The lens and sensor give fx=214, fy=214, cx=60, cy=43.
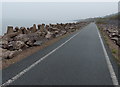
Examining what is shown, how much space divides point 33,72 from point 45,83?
146cm

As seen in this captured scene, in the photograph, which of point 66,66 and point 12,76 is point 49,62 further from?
point 12,76

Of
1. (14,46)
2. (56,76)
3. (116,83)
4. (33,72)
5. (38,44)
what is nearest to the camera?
(116,83)

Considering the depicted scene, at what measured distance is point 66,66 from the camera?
8.91m

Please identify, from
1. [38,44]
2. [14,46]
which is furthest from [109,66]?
[38,44]

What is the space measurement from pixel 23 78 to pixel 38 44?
9840 mm

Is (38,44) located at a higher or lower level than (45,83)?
lower

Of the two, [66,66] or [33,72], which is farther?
[66,66]

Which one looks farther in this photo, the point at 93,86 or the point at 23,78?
the point at 23,78

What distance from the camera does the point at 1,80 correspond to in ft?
22.7

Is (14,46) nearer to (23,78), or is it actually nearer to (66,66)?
(66,66)

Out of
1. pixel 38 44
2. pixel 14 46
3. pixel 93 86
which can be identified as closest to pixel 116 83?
pixel 93 86

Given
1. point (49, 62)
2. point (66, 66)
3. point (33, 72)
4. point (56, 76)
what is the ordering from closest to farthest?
point (56, 76) → point (33, 72) → point (66, 66) → point (49, 62)

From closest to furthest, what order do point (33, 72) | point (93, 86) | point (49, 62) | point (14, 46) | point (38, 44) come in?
1. point (93, 86)
2. point (33, 72)
3. point (49, 62)
4. point (14, 46)
5. point (38, 44)

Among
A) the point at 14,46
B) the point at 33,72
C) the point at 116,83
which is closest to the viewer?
the point at 116,83
